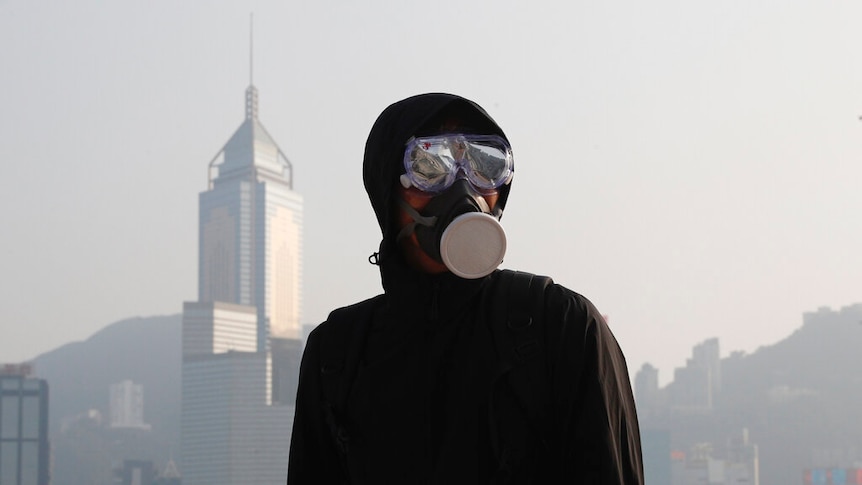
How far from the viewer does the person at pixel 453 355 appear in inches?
98.4

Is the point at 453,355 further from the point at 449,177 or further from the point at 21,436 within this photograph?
the point at 21,436

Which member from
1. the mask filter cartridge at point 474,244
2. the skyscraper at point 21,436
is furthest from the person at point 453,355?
the skyscraper at point 21,436

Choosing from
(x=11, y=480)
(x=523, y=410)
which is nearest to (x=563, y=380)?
(x=523, y=410)

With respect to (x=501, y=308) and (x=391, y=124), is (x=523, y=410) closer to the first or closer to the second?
(x=501, y=308)

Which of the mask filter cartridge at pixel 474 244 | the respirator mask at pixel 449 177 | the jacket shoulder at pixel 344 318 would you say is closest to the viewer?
the mask filter cartridge at pixel 474 244

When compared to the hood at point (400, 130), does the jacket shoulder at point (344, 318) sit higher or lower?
lower

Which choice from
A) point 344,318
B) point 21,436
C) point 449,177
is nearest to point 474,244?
point 449,177

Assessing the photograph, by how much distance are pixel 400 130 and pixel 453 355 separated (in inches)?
18.0

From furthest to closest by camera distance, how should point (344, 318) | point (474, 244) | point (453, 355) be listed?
point (344, 318)
point (453, 355)
point (474, 244)

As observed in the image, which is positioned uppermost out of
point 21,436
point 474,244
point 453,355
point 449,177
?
point 449,177

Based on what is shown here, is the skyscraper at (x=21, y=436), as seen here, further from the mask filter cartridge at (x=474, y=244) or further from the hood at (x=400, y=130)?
the mask filter cartridge at (x=474, y=244)

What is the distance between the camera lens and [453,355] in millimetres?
2689

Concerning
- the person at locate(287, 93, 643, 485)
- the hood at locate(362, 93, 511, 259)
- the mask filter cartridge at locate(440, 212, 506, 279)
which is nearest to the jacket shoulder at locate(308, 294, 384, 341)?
the person at locate(287, 93, 643, 485)

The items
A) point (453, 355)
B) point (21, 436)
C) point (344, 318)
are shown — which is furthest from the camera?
point (21, 436)
